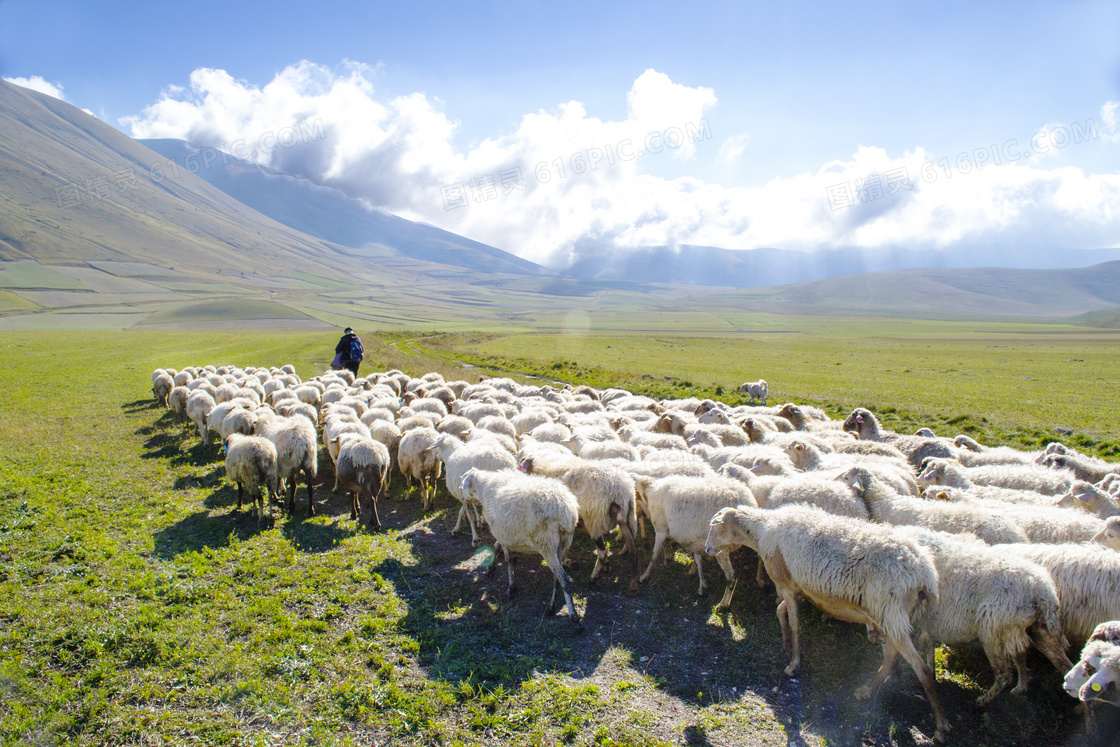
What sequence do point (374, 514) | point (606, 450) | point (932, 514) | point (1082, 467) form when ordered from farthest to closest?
1. point (606, 450)
2. point (374, 514)
3. point (1082, 467)
4. point (932, 514)

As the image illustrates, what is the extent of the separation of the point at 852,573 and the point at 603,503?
13.5ft

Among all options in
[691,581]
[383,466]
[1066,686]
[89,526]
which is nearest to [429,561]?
[383,466]

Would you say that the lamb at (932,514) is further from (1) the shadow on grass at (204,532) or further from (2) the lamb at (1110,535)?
(1) the shadow on grass at (204,532)

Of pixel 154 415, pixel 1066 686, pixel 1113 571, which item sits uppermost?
pixel 1113 571

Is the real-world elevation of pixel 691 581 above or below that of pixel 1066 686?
below

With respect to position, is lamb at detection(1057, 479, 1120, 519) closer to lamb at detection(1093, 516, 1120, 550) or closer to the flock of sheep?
the flock of sheep

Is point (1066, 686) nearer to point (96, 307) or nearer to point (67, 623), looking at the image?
point (67, 623)

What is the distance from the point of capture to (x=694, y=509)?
9086 millimetres

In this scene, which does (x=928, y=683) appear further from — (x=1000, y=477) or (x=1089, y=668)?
(x=1000, y=477)

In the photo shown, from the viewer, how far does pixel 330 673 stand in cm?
665

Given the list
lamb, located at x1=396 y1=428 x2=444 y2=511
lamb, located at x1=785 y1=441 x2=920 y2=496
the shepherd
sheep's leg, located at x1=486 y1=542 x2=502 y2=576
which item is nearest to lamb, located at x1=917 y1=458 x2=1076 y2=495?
lamb, located at x1=785 y1=441 x2=920 y2=496

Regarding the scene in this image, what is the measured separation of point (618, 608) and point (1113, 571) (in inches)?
249

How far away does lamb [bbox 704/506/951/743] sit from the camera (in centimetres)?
627

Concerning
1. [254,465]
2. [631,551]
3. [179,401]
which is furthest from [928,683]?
[179,401]
